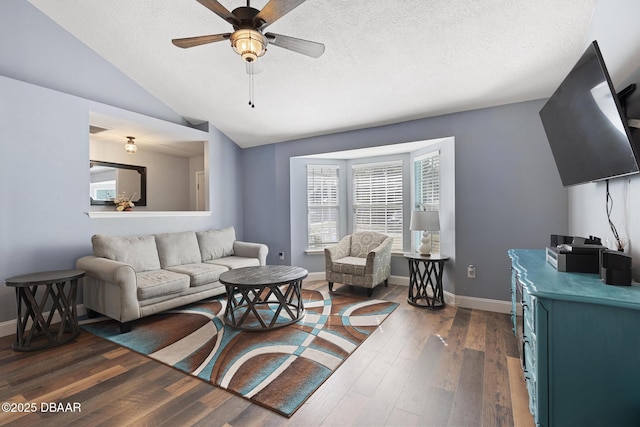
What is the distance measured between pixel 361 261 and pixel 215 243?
2.26 m

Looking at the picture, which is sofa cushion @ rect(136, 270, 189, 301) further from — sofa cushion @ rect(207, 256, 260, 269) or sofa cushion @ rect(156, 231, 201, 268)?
sofa cushion @ rect(207, 256, 260, 269)

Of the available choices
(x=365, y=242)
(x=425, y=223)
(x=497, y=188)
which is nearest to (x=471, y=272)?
(x=425, y=223)

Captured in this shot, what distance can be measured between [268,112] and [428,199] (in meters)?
2.68

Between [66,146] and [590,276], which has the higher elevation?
[66,146]

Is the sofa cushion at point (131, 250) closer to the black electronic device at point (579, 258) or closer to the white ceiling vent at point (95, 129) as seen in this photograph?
the white ceiling vent at point (95, 129)

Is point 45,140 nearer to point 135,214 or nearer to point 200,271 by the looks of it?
point 135,214

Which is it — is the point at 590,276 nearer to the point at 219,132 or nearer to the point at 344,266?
the point at 344,266

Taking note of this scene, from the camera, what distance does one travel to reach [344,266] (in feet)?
13.6

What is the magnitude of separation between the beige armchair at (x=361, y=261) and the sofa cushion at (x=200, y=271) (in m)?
1.53

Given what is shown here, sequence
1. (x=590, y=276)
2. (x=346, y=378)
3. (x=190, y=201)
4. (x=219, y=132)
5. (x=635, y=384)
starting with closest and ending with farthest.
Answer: (x=635, y=384)
(x=590, y=276)
(x=346, y=378)
(x=219, y=132)
(x=190, y=201)

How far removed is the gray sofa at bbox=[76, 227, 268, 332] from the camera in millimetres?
2895

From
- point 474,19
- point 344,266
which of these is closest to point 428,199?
point 344,266

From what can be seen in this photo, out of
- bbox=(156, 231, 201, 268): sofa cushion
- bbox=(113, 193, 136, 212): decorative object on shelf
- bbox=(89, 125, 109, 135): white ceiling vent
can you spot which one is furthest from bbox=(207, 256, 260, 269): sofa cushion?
bbox=(89, 125, 109, 135): white ceiling vent

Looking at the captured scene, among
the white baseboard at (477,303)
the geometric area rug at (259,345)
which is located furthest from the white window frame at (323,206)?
the white baseboard at (477,303)
